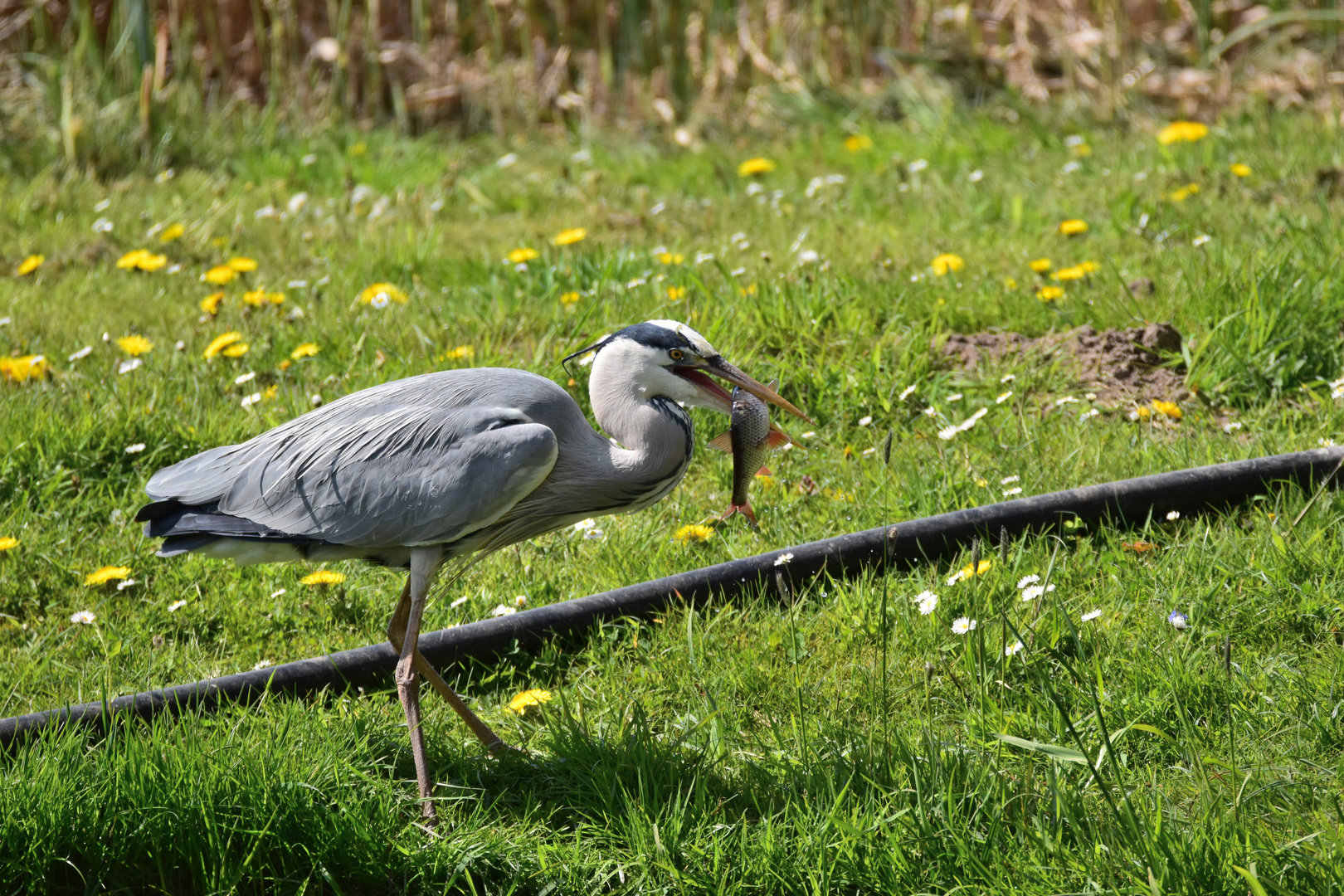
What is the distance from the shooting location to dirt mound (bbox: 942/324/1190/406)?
4.35 meters

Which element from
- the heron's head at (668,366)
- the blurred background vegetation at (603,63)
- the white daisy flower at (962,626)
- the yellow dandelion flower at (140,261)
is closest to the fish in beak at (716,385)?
the heron's head at (668,366)

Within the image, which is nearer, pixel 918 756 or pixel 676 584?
pixel 918 756

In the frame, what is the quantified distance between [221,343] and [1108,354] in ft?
11.1

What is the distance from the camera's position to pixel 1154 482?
359 centimetres

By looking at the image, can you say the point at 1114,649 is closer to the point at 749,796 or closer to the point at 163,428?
the point at 749,796

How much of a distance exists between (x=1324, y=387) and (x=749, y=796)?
2784 mm

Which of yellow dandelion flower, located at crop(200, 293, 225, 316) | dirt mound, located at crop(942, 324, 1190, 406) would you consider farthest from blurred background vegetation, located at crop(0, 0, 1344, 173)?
dirt mound, located at crop(942, 324, 1190, 406)

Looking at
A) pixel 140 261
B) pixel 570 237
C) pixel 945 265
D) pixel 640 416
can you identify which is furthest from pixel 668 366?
pixel 140 261

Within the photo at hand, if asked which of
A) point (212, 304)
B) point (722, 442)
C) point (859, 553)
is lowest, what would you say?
point (859, 553)

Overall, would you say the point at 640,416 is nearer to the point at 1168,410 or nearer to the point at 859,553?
the point at 859,553

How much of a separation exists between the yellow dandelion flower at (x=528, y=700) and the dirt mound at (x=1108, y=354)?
7.24ft

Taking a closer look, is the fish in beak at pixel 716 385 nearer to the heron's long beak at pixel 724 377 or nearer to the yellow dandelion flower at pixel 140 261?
the heron's long beak at pixel 724 377

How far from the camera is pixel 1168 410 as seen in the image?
163 inches

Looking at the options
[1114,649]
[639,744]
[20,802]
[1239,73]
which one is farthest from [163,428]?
[1239,73]
